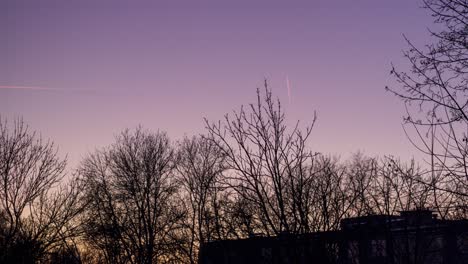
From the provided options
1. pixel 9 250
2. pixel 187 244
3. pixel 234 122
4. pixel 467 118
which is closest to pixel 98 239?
pixel 187 244

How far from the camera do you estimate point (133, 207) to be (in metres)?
28.1

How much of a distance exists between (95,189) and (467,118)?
24107mm

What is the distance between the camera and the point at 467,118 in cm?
566

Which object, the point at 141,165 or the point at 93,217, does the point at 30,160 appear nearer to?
the point at 93,217

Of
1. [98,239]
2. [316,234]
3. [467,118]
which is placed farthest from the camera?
[98,239]

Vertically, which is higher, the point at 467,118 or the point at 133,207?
the point at 133,207

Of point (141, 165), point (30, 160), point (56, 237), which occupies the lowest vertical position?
point (56, 237)

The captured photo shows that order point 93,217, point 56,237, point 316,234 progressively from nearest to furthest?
point 316,234, point 56,237, point 93,217

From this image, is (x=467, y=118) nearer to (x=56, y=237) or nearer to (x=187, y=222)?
(x=56, y=237)

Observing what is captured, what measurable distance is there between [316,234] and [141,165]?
22863 millimetres

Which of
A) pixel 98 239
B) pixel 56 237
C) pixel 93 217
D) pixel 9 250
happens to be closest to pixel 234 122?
pixel 9 250

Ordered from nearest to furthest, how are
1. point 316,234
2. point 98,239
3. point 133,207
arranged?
1. point 316,234
2. point 98,239
3. point 133,207

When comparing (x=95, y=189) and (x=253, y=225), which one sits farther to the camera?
(x=95, y=189)

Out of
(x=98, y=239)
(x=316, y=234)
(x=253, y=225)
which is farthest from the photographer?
(x=98, y=239)
